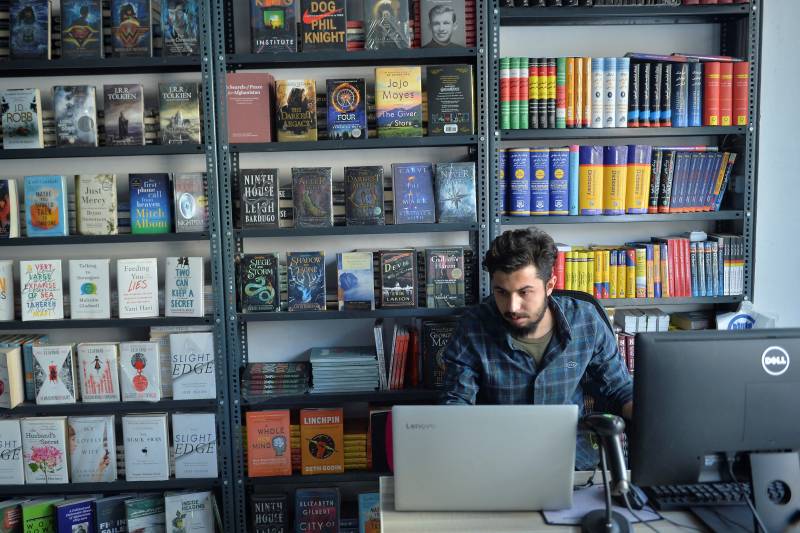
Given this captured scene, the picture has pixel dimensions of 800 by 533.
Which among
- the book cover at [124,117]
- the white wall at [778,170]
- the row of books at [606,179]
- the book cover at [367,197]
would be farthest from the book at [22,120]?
the white wall at [778,170]

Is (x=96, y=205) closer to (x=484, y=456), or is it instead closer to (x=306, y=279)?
(x=306, y=279)

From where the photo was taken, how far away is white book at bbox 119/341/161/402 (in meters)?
2.67

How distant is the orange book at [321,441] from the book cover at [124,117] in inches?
51.5

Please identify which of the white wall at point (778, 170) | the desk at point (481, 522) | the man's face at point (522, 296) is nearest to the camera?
the desk at point (481, 522)

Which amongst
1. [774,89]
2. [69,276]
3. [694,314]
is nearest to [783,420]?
[694,314]

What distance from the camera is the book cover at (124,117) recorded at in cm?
261

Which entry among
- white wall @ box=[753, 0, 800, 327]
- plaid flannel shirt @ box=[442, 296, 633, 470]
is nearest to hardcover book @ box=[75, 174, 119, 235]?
plaid flannel shirt @ box=[442, 296, 633, 470]

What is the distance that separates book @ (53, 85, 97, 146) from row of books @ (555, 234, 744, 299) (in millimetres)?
1975

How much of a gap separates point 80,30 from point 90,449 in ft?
5.52

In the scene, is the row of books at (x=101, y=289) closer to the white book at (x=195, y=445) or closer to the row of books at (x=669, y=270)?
the white book at (x=195, y=445)

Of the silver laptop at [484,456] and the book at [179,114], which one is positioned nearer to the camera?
the silver laptop at [484,456]

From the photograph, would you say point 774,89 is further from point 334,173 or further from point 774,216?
point 334,173

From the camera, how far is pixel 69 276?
274cm

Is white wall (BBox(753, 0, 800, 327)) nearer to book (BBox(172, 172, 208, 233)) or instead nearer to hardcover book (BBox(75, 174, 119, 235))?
book (BBox(172, 172, 208, 233))
